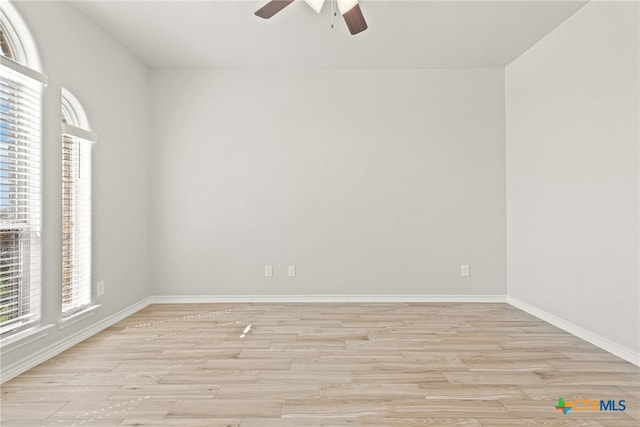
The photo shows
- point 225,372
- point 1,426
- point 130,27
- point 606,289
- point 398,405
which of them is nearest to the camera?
point 1,426

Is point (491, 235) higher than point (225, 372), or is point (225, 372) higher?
point (491, 235)

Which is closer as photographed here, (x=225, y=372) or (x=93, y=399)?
(x=93, y=399)

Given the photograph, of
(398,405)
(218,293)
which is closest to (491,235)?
(398,405)

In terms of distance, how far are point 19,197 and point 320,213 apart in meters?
2.68

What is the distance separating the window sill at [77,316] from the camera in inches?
108

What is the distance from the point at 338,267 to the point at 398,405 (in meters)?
2.29

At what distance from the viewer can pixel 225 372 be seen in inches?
93.4

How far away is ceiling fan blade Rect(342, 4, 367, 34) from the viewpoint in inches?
99.5

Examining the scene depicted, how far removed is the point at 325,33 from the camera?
3.33 m

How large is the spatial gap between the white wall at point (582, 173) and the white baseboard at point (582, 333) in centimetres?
2

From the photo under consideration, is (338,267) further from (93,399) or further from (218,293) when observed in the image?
(93,399)

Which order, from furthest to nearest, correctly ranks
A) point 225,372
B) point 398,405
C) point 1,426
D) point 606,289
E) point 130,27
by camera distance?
point 130,27 → point 606,289 → point 225,372 → point 398,405 → point 1,426

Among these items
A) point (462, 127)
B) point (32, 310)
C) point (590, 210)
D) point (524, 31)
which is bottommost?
point (32, 310)

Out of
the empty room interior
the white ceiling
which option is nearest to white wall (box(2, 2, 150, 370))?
the empty room interior
